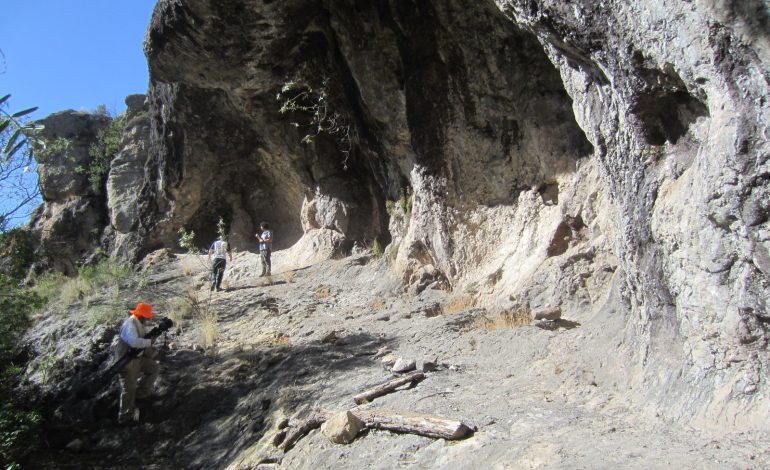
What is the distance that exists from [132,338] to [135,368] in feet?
1.24

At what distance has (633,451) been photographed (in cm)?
347

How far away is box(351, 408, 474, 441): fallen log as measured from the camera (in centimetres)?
425

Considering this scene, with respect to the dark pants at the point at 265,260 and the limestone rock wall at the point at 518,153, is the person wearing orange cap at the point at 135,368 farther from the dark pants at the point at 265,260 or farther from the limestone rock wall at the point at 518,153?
the dark pants at the point at 265,260

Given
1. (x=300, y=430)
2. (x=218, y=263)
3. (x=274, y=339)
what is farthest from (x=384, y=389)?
(x=218, y=263)

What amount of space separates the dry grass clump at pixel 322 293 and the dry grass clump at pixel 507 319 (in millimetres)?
3825

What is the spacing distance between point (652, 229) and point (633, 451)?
5.20 feet

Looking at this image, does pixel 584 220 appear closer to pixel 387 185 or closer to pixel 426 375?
pixel 426 375

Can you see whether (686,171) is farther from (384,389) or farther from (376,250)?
(376,250)

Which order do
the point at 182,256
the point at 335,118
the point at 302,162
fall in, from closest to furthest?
the point at 335,118
the point at 302,162
the point at 182,256

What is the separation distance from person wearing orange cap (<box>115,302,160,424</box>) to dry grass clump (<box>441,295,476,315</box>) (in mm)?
3625

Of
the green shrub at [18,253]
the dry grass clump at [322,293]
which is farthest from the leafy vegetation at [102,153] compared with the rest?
the dry grass clump at [322,293]

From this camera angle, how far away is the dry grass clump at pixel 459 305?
25.3 feet

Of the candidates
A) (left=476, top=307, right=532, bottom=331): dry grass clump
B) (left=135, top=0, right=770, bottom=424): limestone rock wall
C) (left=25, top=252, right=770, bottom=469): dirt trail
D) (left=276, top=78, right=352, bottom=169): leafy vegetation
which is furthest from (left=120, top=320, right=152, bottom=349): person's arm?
(left=276, top=78, right=352, bottom=169): leafy vegetation

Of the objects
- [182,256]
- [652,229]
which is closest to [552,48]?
[652,229]
